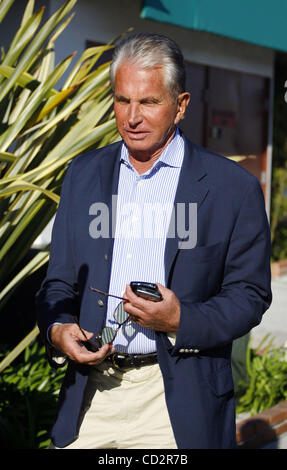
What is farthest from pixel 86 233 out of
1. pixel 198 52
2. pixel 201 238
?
pixel 198 52

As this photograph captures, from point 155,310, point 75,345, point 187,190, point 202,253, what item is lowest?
point 75,345

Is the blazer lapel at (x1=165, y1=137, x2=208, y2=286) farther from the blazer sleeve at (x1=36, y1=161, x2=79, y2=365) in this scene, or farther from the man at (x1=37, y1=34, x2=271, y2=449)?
the blazer sleeve at (x1=36, y1=161, x2=79, y2=365)

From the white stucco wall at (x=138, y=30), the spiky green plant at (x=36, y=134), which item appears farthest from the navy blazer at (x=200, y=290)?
the white stucco wall at (x=138, y=30)

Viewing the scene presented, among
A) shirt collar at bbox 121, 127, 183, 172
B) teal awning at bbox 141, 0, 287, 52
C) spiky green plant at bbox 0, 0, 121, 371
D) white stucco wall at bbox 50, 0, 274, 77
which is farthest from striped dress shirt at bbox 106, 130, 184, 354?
white stucco wall at bbox 50, 0, 274, 77

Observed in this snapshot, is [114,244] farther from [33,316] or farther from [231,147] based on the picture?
[231,147]

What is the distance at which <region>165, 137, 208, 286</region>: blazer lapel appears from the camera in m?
1.93

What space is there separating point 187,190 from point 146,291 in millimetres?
401

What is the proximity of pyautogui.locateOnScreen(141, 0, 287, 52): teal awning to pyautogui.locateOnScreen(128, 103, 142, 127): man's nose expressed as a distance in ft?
12.1

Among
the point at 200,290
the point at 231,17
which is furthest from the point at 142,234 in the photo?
the point at 231,17

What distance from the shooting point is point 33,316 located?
4.23 meters

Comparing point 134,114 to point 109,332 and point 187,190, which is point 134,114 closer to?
point 187,190

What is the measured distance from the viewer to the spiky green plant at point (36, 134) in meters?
2.85

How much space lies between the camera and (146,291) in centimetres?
176
